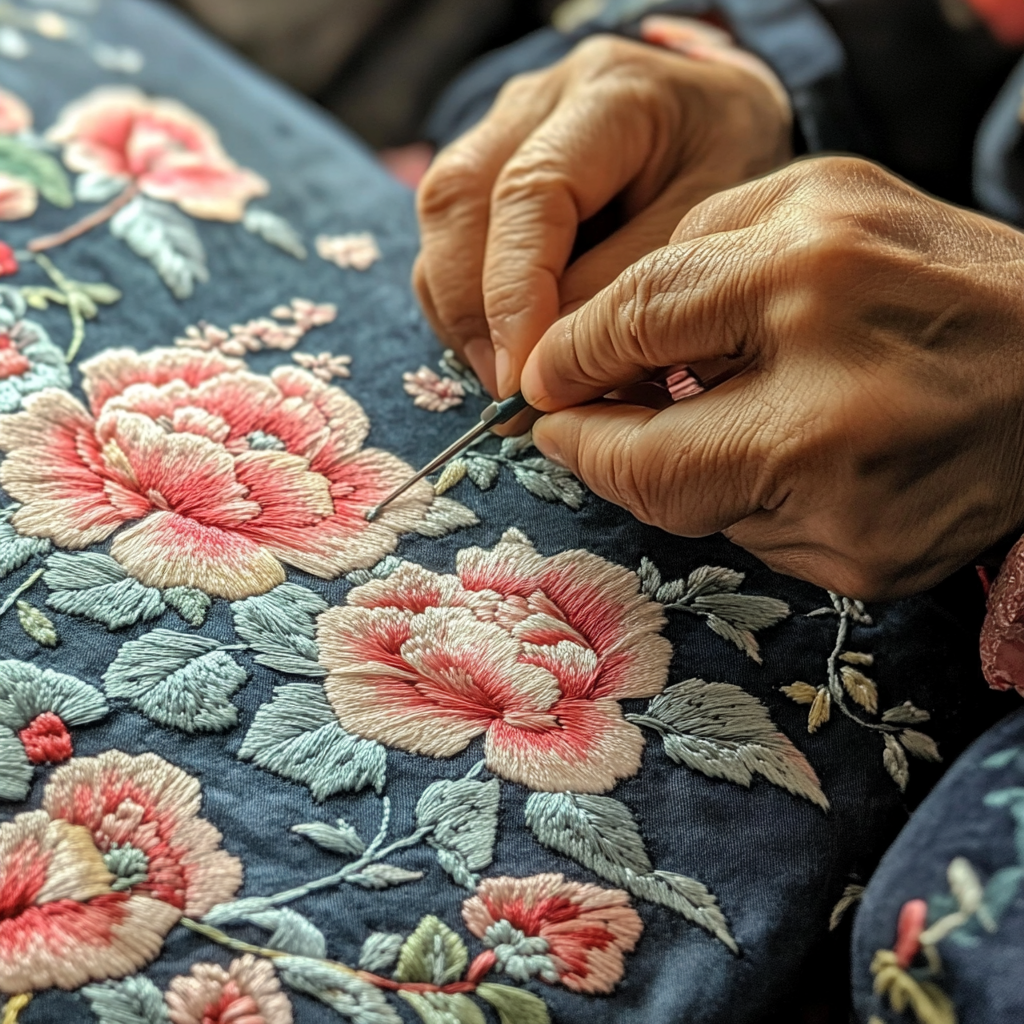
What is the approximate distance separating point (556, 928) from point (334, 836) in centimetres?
12

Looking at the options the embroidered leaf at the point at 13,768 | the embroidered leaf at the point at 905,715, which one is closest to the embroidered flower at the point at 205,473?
the embroidered leaf at the point at 13,768

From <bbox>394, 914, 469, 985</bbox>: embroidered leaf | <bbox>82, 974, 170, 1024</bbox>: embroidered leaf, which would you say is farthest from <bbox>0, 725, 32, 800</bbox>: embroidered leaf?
<bbox>394, 914, 469, 985</bbox>: embroidered leaf

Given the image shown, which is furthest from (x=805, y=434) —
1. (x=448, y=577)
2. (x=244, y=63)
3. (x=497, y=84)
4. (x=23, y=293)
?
(x=244, y=63)

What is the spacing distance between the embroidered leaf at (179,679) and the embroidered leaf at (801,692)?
0.32 metres

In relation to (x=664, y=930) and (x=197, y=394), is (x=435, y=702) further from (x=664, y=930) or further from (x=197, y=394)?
(x=197, y=394)

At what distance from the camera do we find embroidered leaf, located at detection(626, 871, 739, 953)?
0.49 m

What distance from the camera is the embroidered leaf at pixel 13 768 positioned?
486mm

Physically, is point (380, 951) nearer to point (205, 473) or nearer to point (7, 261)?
point (205, 473)

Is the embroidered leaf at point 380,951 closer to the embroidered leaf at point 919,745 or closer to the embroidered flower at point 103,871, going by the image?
the embroidered flower at point 103,871

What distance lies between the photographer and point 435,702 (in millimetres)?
554

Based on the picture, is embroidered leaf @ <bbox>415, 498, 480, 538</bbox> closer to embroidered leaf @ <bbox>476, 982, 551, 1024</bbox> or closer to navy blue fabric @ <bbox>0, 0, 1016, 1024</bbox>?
navy blue fabric @ <bbox>0, 0, 1016, 1024</bbox>

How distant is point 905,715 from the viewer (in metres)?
0.58

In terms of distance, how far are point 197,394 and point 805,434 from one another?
43 centimetres

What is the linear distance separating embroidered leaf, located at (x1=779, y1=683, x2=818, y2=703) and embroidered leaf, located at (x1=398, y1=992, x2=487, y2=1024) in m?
0.25
